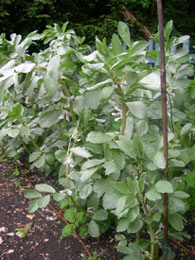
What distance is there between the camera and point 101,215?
1.44 metres

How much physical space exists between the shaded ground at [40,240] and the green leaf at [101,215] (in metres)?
0.23

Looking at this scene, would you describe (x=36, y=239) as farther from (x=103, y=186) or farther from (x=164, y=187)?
(x=164, y=187)

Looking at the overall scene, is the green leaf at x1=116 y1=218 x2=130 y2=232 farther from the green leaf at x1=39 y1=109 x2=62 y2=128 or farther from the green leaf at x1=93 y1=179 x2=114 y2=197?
the green leaf at x1=39 y1=109 x2=62 y2=128

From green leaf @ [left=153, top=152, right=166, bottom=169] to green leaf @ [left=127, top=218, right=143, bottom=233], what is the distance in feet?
1.00

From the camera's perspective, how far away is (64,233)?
1529 mm

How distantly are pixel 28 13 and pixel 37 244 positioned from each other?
396cm

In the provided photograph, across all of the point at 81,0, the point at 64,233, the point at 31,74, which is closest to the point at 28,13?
the point at 81,0

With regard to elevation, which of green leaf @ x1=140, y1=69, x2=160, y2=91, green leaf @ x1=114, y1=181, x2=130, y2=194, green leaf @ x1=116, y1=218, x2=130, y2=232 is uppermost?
green leaf @ x1=140, y1=69, x2=160, y2=91

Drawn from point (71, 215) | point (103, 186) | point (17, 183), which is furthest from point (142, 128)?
point (17, 183)

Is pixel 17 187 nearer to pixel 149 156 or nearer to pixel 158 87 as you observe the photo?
pixel 149 156

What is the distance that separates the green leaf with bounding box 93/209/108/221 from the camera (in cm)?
143

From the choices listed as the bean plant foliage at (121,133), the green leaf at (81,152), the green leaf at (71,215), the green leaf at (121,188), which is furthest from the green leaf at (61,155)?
the green leaf at (121,188)

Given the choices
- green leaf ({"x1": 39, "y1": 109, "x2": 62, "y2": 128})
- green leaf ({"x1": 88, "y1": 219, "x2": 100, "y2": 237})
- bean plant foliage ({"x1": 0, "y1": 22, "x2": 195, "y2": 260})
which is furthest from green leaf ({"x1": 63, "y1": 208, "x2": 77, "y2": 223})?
green leaf ({"x1": 39, "y1": 109, "x2": 62, "y2": 128})

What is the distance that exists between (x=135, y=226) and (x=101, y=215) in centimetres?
30
